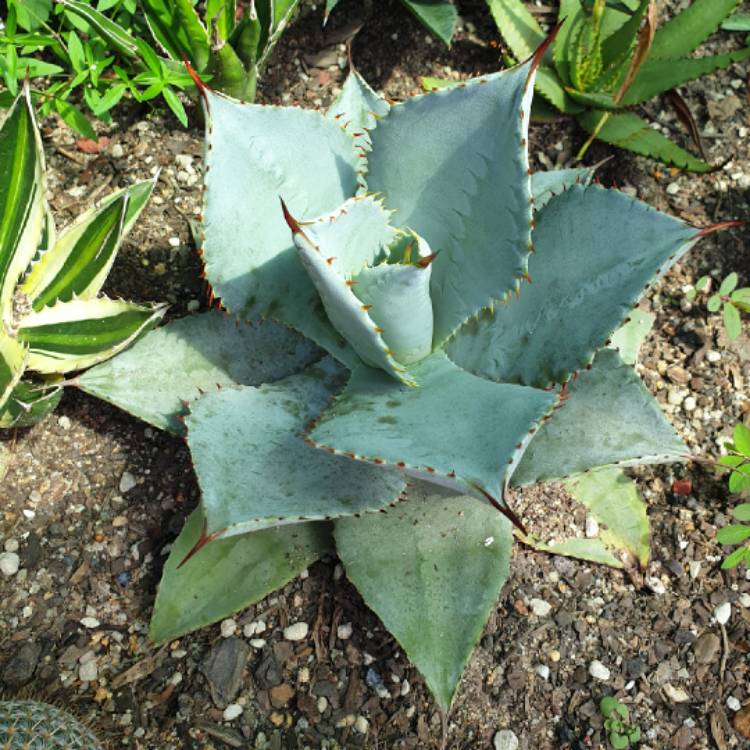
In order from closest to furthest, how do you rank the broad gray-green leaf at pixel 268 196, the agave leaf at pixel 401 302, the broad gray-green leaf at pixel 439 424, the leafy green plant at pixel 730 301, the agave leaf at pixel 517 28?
the broad gray-green leaf at pixel 439 424
the agave leaf at pixel 401 302
the broad gray-green leaf at pixel 268 196
the leafy green plant at pixel 730 301
the agave leaf at pixel 517 28

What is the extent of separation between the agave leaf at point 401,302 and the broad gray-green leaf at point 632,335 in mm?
507

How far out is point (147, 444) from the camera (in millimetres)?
1678

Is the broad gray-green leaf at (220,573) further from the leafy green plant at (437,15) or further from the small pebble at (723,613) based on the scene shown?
the leafy green plant at (437,15)

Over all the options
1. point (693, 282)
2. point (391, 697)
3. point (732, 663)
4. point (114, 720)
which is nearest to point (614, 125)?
point (693, 282)

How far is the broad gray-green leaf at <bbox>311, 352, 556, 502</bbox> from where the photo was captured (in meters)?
1.06

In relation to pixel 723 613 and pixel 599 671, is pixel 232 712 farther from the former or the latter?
pixel 723 613

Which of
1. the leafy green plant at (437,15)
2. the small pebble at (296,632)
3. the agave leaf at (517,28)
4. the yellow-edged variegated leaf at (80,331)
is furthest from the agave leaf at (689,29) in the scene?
the small pebble at (296,632)

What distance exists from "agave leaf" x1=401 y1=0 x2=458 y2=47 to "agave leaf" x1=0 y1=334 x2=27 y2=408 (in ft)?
3.94

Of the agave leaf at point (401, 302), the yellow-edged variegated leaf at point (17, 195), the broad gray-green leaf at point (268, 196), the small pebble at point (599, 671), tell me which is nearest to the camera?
the agave leaf at point (401, 302)

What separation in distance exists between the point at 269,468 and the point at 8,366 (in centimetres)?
49

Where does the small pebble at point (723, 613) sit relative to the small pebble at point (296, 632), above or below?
below

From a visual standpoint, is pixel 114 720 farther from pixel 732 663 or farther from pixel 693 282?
pixel 693 282

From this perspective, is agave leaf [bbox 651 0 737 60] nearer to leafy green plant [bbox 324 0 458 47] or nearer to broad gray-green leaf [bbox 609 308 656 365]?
leafy green plant [bbox 324 0 458 47]

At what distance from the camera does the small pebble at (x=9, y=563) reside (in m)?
1.56
